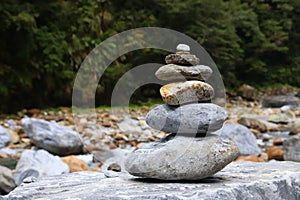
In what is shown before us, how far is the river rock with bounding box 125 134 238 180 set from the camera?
8.86 ft

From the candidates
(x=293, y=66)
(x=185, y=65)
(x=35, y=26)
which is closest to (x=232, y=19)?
(x=293, y=66)

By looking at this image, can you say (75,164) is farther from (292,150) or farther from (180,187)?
(180,187)

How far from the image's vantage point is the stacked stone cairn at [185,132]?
8.89 ft

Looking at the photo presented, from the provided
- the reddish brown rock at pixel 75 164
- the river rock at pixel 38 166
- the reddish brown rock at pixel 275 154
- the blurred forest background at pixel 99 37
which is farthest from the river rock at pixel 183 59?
the blurred forest background at pixel 99 37

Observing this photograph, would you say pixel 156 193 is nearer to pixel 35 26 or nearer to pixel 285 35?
pixel 35 26

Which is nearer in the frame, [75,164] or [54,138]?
[75,164]

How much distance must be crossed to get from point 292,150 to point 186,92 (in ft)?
13.3

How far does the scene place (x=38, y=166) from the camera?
17.4ft

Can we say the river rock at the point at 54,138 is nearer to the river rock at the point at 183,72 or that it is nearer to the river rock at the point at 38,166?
the river rock at the point at 38,166

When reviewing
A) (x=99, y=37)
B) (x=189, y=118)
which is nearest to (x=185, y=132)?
(x=189, y=118)

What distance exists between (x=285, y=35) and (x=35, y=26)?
416 inches

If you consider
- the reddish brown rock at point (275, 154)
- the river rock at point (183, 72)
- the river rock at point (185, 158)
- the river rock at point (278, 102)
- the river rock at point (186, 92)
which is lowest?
the river rock at point (278, 102)

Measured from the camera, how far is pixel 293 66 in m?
17.8

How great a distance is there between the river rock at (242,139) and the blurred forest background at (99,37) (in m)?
3.64
